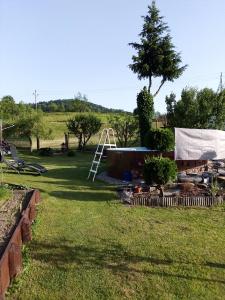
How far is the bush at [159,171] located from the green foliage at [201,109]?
18.0 m

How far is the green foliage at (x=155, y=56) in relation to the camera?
100 ft

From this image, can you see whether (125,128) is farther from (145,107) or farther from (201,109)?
(145,107)

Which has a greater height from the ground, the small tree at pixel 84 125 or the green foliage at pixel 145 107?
the green foliage at pixel 145 107

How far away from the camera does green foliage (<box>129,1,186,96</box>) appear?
30516 mm

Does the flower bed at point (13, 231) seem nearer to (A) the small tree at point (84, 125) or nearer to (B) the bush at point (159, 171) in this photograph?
(B) the bush at point (159, 171)

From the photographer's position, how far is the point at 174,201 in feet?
40.3

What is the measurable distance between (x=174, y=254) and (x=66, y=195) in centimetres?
595

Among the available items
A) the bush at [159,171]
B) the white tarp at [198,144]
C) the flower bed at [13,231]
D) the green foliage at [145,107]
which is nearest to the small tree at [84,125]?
the green foliage at [145,107]

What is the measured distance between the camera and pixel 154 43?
30.8 m

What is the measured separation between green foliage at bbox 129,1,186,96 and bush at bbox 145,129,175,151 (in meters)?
15.8

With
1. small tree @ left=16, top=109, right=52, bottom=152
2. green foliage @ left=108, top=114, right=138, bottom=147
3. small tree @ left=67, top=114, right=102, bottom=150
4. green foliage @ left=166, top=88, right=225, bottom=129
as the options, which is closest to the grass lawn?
green foliage @ left=166, top=88, right=225, bottom=129

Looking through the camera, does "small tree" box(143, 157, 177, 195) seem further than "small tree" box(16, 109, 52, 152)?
No

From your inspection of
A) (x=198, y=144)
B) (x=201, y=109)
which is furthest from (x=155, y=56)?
(x=198, y=144)

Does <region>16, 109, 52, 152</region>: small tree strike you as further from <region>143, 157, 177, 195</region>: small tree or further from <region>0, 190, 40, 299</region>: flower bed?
<region>143, 157, 177, 195</region>: small tree
